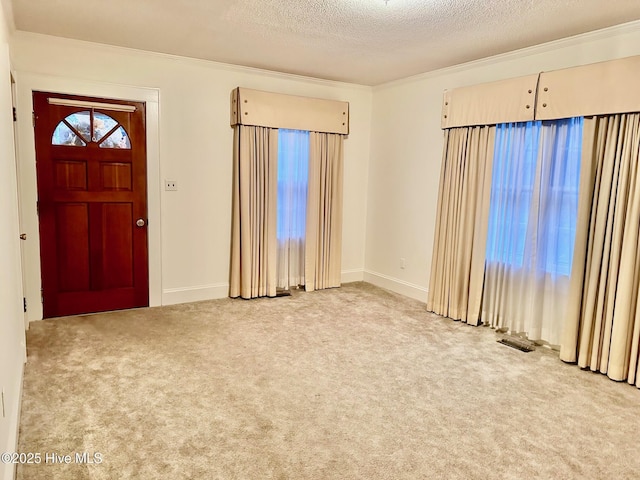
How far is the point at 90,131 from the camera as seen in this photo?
4.10m

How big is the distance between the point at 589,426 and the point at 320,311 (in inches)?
102

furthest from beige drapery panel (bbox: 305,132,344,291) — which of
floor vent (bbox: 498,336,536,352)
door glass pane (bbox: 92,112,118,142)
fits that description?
floor vent (bbox: 498,336,536,352)

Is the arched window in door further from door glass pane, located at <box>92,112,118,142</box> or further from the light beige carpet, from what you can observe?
the light beige carpet

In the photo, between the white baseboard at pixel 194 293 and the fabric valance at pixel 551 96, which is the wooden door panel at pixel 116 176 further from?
the fabric valance at pixel 551 96

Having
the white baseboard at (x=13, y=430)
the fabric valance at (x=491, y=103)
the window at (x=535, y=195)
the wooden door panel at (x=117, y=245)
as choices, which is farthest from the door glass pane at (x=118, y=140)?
the window at (x=535, y=195)

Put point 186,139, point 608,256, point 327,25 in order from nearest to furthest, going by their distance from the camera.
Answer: point 608,256 < point 327,25 < point 186,139

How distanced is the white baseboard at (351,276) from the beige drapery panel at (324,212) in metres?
0.25

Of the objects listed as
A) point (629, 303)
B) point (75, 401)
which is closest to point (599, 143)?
point (629, 303)

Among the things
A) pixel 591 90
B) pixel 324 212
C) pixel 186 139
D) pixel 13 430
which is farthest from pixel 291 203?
pixel 13 430

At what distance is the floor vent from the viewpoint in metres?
3.69

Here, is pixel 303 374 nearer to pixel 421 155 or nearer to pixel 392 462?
pixel 392 462

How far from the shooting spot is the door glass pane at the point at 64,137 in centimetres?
396

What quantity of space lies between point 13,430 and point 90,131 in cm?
281

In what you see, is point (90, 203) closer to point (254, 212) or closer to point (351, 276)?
point (254, 212)
